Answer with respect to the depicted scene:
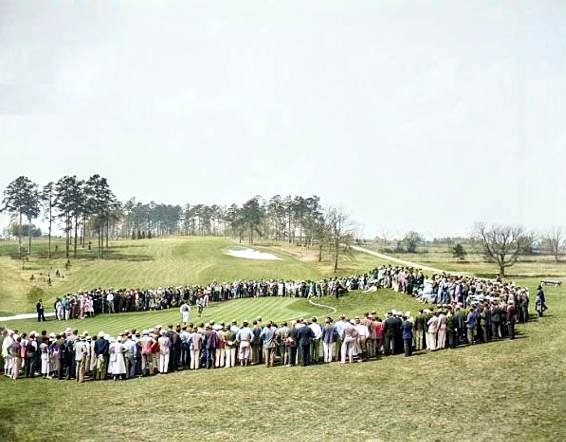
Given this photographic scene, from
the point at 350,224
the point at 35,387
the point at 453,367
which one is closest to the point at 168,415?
the point at 35,387

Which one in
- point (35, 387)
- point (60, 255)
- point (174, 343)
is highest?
point (60, 255)

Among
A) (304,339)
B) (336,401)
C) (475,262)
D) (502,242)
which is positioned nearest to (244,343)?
(304,339)

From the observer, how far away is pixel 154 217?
32250 mm

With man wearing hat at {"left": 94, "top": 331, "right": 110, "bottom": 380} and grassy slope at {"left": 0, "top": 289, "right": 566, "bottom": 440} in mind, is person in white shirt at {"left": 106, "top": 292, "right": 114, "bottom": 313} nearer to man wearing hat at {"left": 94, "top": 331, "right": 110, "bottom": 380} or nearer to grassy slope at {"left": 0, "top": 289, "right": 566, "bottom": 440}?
grassy slope at {"left": 0, "top": 289, "right": 566, "bottom": 440}

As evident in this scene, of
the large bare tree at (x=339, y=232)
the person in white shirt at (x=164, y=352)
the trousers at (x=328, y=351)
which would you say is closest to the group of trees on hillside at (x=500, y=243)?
the large bare tree at (x=339, y=232)

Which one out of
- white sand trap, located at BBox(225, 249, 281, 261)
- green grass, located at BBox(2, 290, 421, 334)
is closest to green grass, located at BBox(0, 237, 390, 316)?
white sand trap, located at BBox(225, 249, 281, 261)

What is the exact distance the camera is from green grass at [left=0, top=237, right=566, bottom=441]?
11281mm

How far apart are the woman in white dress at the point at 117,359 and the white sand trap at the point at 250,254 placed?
20.4m

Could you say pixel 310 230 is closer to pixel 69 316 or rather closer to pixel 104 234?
pixel 104 234

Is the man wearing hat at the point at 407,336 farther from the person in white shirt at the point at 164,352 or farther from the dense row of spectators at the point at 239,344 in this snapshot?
the person in white shirt at the point at 164,352

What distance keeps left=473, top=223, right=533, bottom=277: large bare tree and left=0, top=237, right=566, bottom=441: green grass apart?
2049 centimetres

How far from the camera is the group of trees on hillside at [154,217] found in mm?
24359

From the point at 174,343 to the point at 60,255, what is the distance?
12.4 m

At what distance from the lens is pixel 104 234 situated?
29.2 meters
